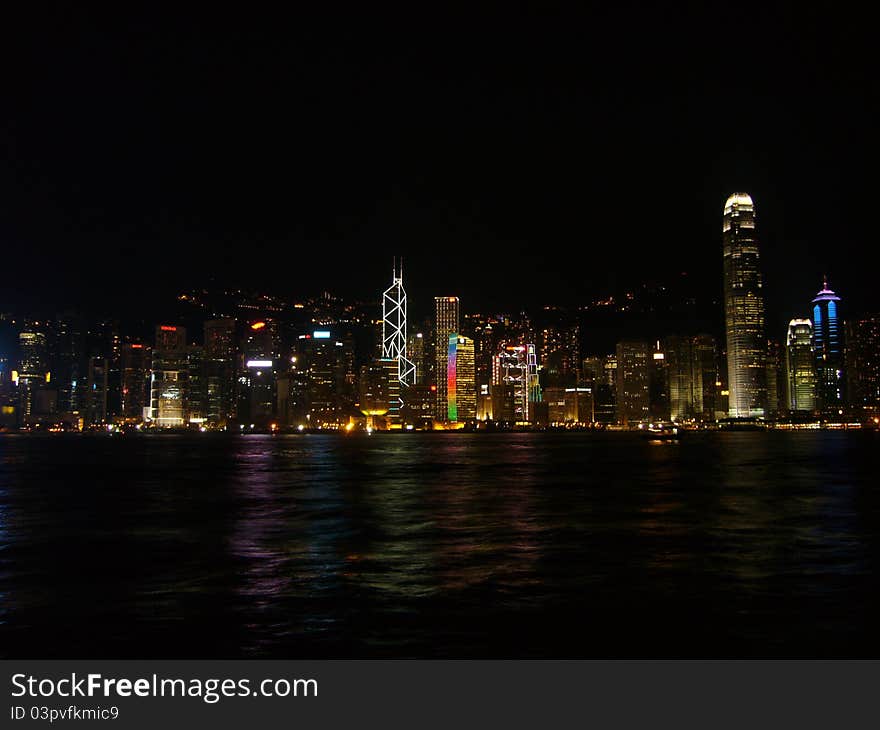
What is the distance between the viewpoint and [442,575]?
65.0ft

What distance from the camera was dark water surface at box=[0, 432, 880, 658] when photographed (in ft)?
45.2

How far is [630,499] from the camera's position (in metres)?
41.7

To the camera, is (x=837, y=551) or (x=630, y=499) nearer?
(x=837, y=551)

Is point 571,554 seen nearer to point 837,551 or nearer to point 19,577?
point 837,551

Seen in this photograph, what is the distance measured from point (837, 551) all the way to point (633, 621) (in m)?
12.0

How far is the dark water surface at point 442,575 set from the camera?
13773 mm
